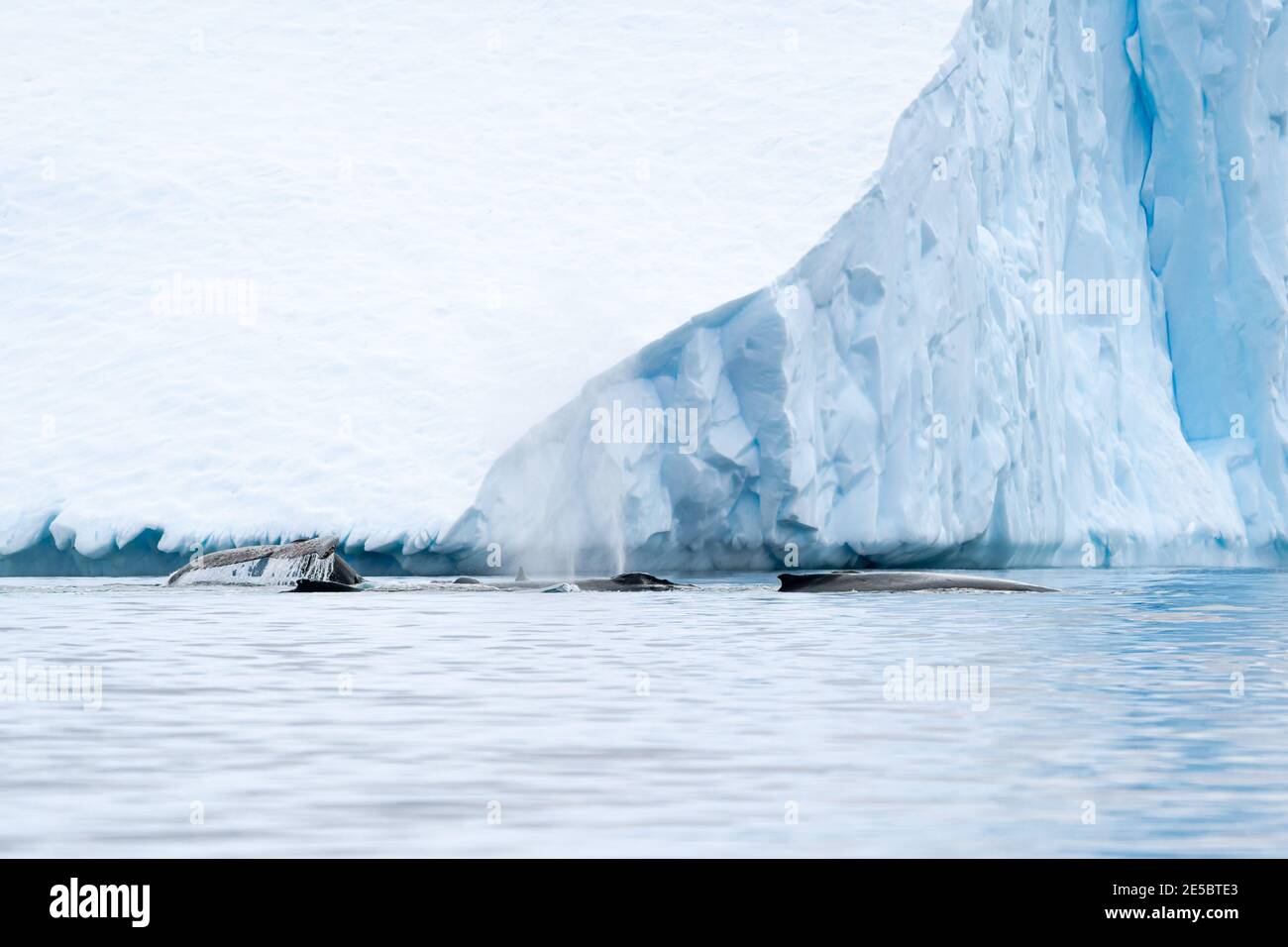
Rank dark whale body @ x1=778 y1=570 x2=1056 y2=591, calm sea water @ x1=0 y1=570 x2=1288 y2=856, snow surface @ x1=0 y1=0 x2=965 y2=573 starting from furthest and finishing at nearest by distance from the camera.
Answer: snow surface @ x1=0 y1=0 x2=965 y2=573
dark whale body @ x1=778 y1=570 x2=1056 y2=591
calm sea water @ x1=0 y1=570 x2=1288 y2=856

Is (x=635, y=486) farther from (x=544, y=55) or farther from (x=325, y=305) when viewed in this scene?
(x=544, y=55)

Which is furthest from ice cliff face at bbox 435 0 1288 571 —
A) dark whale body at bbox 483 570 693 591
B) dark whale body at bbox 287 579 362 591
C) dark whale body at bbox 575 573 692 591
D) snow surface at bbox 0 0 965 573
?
dark whale body at bbox 287 579 362 591

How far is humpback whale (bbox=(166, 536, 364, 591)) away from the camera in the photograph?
790 inches

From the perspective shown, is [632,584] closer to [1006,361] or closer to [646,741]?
[1006,361]

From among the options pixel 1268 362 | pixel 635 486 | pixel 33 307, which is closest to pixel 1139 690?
pixel 635 486

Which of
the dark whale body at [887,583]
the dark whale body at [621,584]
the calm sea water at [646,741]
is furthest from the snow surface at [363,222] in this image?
the calm sea water at [646,741]

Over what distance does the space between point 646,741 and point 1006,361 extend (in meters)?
20.7

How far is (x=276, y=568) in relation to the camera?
67.7 feet

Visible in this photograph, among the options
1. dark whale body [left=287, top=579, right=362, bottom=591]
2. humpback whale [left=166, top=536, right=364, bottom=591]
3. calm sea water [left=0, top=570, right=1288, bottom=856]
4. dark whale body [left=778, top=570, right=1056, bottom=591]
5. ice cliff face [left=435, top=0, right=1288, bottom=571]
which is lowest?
calm sea water [left=0, top=570, right=1288, bottom=856]

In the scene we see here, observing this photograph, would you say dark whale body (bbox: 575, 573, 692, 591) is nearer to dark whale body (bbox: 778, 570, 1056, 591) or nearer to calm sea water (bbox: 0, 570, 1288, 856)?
dark whale body (bbox: 778, 570, 1056, 591)

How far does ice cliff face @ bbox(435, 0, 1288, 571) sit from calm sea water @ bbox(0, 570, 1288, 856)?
871cm

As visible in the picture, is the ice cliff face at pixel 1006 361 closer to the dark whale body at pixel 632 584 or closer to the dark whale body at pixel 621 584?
the dark whale body at pixel 621 584

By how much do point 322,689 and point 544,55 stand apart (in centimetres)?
2971

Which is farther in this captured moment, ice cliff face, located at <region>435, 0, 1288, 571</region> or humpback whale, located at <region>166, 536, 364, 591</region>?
ice cliff face, located at <region>435, 0, 1288, 571</region>
